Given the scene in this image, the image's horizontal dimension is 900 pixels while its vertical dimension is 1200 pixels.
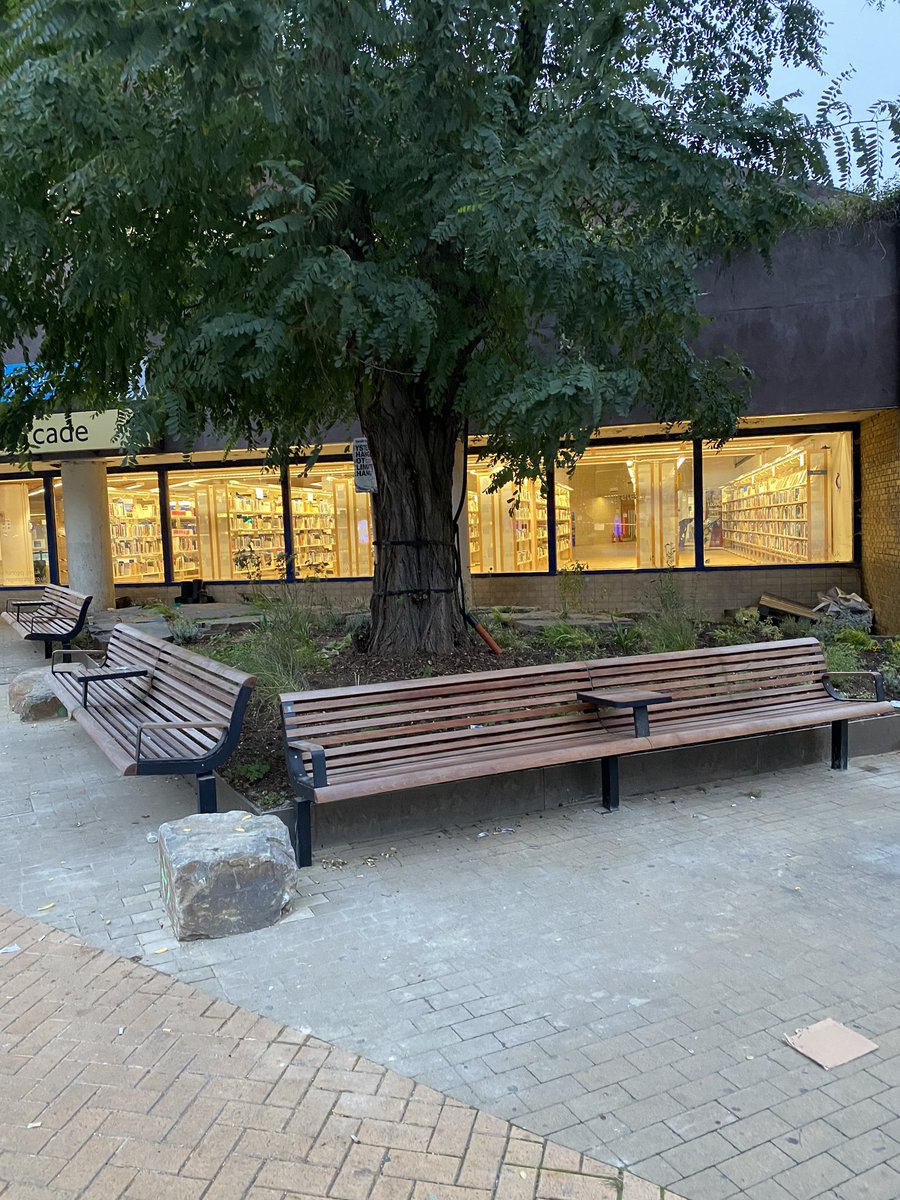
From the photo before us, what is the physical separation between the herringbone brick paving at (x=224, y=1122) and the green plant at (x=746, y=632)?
6508 mm

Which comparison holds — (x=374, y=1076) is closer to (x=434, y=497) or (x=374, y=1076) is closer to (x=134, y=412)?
(x=134, y=412)

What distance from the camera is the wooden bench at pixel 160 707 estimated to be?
520 centimetres

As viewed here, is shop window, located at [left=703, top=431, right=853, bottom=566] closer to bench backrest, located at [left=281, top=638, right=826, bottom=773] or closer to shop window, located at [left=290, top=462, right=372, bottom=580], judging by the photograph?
shop window, located at [left=290, top=462, right=372, bottom=580]

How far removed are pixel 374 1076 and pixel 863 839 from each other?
342cm

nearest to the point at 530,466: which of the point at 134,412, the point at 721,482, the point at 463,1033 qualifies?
the point at 134,412

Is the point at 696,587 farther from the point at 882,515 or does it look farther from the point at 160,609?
the point at 160,609

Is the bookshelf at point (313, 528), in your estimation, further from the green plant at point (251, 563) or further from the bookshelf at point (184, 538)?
the bookshelf at point (184, 538)

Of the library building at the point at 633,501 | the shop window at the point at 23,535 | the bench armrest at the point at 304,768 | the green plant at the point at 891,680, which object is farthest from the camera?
the shop window at the point at 23,535

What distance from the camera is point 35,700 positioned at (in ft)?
29.4

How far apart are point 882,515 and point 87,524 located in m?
12.9

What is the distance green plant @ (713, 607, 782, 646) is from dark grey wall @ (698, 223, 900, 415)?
11.6 feet

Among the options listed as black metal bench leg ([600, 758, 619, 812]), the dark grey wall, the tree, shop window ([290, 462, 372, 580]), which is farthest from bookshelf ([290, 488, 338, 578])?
black metal bench leg ([600, 758, 619, 812])

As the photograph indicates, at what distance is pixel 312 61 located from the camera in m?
6.10

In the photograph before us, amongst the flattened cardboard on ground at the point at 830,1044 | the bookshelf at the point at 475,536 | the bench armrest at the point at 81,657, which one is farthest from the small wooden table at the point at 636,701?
the bookshelf at the point at 475,536
